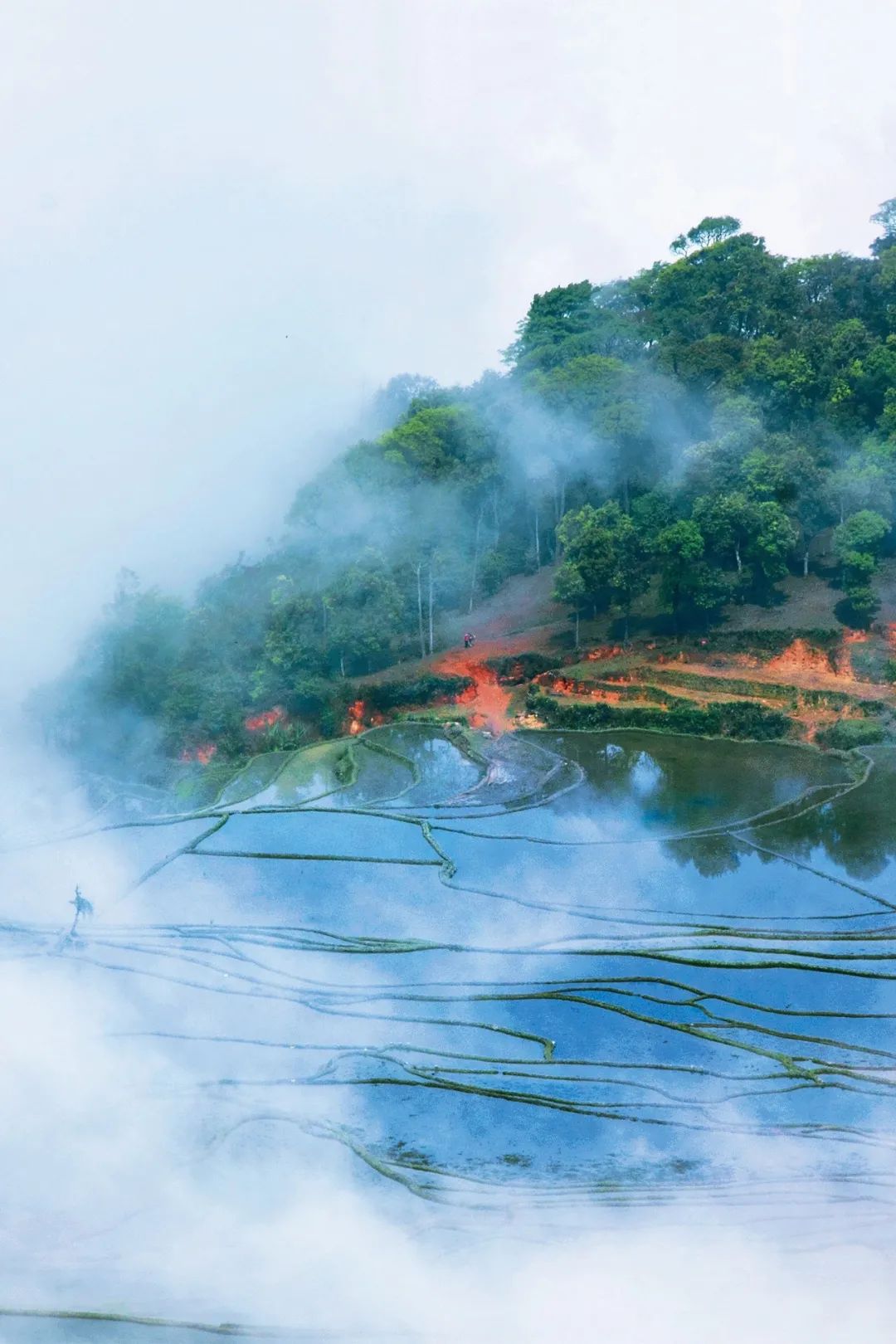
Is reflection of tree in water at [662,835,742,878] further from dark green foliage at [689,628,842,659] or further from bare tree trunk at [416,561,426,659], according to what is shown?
bare tree trunk at [416,561,426,659]

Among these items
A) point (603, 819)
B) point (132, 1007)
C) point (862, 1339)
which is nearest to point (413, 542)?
point (603, 819)

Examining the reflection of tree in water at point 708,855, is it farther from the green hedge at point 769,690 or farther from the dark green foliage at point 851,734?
the green hedge at point 769,690

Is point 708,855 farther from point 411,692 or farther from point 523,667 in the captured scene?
point 411,692

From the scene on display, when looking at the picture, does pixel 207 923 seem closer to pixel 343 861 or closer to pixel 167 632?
pixel 343 861

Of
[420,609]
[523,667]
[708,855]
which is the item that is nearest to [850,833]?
[708,855]

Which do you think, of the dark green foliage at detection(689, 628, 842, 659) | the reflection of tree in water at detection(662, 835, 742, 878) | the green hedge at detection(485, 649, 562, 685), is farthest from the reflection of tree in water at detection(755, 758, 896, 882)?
the green hedge at detection(485, 649, 562, 685)

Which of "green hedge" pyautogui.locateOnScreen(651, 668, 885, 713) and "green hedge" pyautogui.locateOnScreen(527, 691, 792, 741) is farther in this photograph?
"green hedge" pyautogui.locateOnScreen(651, 668, 885, 713)
